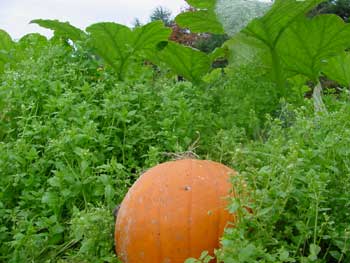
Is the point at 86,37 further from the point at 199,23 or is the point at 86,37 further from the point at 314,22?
the point at 314,22

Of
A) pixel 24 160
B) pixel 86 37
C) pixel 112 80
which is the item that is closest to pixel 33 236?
pixel 24 160

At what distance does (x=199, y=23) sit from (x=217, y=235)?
1.73 metres

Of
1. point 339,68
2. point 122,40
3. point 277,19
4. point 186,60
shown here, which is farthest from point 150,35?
point 339,68

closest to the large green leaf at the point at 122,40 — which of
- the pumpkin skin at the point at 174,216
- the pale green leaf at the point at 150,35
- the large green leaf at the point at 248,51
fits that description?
the pale green leaf at the point at 150,35

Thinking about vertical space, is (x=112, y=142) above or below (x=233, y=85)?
below

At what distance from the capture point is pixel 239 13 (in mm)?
2887

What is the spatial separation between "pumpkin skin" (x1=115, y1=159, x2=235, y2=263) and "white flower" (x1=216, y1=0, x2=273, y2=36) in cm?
101

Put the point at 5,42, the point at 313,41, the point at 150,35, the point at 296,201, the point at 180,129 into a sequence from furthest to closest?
1. the point at 5,42
2. the point at 150,35
3. the point at 313,41
4. the point at 180,129
5. the point at 296,201

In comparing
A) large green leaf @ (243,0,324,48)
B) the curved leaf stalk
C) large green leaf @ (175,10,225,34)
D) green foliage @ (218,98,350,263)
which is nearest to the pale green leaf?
large green leaf @ (175,10,225,34)

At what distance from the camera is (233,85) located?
9.75 ft

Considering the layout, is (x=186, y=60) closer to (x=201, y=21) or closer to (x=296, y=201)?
(x=201, y=21)

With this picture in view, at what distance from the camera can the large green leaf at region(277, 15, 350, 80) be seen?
120 inches

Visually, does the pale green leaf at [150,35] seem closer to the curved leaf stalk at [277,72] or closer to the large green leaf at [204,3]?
the large green leaf at [204,3]

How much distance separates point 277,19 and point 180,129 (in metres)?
0.84
